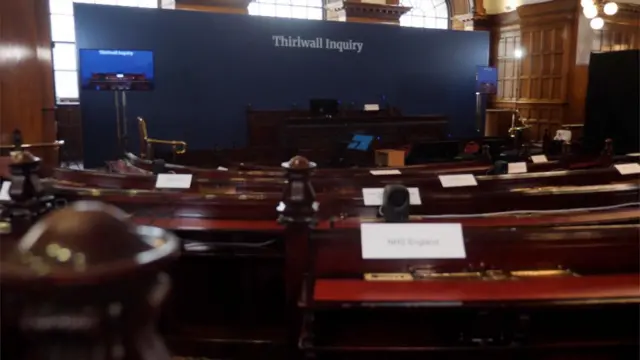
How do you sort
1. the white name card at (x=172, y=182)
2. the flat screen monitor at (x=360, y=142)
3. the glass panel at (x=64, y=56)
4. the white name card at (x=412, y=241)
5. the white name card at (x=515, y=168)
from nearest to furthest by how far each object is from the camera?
the white name card at (x=412, y=241), the white name card at (x=172, y=182), the white name card at (x=515, y=168), the flat screen monitor at (x=360, y=142), the glass panel at (x=64, y=56)

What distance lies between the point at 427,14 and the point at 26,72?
960 centimetres

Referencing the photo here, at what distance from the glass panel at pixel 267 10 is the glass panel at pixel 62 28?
3614 mm

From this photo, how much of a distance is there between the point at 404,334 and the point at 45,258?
1600mm

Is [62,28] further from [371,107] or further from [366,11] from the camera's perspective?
[366,11]

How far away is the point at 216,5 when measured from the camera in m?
9.77

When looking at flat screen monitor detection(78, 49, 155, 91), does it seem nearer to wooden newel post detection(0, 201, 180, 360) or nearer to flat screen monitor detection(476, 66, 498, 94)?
flat screen monitor detection(476, 66, 498, 94)

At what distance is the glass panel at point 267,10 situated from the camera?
11.6m

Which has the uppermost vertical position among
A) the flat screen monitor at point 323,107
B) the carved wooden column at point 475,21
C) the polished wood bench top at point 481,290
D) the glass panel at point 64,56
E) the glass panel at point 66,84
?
the carved wooden column at point 475,21

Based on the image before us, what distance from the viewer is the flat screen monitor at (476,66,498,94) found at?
11.2 metres

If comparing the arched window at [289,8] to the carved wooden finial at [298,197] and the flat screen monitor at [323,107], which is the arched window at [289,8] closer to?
the flat screen monitor at [323,107]

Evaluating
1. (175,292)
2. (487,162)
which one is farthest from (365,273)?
(487,162)

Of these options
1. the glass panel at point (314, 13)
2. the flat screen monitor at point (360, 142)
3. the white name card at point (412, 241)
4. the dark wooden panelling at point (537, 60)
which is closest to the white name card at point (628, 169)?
the white name card at point (412, 241)

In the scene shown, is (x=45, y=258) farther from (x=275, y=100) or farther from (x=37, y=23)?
(x=275, y=100)

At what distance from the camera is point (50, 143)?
635cm
